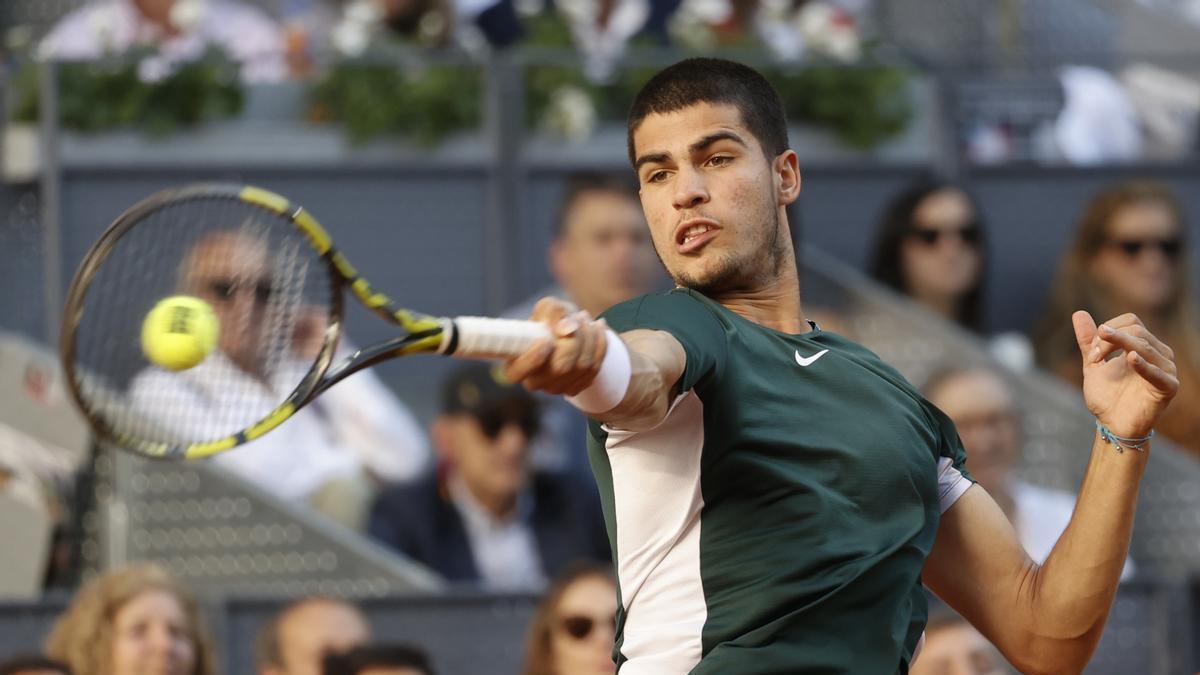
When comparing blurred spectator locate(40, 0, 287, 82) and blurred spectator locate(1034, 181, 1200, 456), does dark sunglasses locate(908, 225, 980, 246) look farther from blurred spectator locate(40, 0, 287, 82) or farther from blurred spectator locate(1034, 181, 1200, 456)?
blurred spectator locate(40, 0, 287, 82)

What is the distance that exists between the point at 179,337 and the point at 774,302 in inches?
40.9

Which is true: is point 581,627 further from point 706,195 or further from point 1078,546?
point 706,195

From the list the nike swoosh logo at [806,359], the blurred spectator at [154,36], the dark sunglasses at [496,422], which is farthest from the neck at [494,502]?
the nike swoosh logo at [806,359]

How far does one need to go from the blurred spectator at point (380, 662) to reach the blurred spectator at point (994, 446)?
2.18m

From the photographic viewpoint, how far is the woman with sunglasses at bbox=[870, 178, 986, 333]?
320 inches

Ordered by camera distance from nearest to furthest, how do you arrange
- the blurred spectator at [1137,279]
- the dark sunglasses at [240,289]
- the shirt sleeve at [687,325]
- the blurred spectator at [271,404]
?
1. the shirt sleeve at [687,325]
2. the blurred spectator at [271,404]
3. the dark sunglasses at [240,289]
4. the blurred spectator at [1137,279]

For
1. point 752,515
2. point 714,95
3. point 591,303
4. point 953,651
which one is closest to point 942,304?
point 591,303

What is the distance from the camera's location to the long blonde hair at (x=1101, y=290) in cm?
814

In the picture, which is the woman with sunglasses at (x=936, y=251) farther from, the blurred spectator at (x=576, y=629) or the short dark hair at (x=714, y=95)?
the short dark hair at (x=714, y=95)

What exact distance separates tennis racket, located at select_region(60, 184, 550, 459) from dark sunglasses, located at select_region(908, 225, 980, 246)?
8.99ft

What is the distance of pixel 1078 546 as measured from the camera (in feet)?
11.5

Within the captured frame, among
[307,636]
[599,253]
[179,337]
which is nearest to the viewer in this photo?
[179,337]

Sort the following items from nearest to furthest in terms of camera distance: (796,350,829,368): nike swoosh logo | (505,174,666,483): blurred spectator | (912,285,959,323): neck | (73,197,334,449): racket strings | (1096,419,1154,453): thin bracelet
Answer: (796,350,829,368): nike swoosh logo → (1096,419,1154,453): thin bracelet → (73,197,334,449): racket strings → (505,174,666,483): blurred spectator → (912,285,959,323): neck

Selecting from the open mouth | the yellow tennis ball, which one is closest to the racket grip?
the yellow tennis ball
